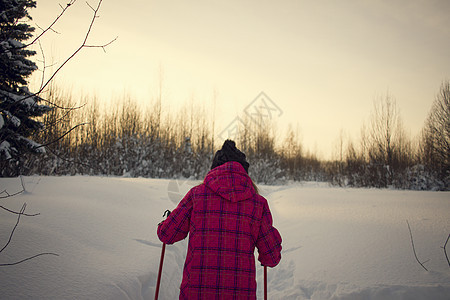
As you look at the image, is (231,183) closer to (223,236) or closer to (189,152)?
(223,236)

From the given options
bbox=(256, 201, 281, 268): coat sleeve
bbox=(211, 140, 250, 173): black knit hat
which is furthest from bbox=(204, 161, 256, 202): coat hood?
bbox=(256, 201, 281, 268): coat sleeve

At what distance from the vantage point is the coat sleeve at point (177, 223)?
1.71 m

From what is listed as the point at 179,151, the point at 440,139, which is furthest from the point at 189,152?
the point at 440,139

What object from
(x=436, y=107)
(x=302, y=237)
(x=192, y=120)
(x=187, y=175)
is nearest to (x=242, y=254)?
(x=302, y=237)

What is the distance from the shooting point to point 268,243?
5.66 ft

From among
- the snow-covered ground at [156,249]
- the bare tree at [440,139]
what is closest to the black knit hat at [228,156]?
the snow-covered ground at [156,249]

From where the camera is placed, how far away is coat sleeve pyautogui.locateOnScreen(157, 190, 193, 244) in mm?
1715

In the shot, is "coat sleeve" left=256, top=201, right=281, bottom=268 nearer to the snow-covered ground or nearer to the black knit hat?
the black knit hat

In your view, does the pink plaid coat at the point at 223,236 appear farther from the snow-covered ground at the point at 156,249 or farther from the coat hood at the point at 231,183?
the snow-covered ground at the point at 156,249

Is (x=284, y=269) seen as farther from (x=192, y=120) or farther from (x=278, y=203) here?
(x=192, y=120)

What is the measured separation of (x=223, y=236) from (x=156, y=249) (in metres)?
1.96

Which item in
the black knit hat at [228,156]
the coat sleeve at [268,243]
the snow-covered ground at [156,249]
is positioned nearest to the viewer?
the coat sleeve at [268,243]

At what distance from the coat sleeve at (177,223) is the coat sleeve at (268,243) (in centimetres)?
55

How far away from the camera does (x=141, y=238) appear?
3.25m
